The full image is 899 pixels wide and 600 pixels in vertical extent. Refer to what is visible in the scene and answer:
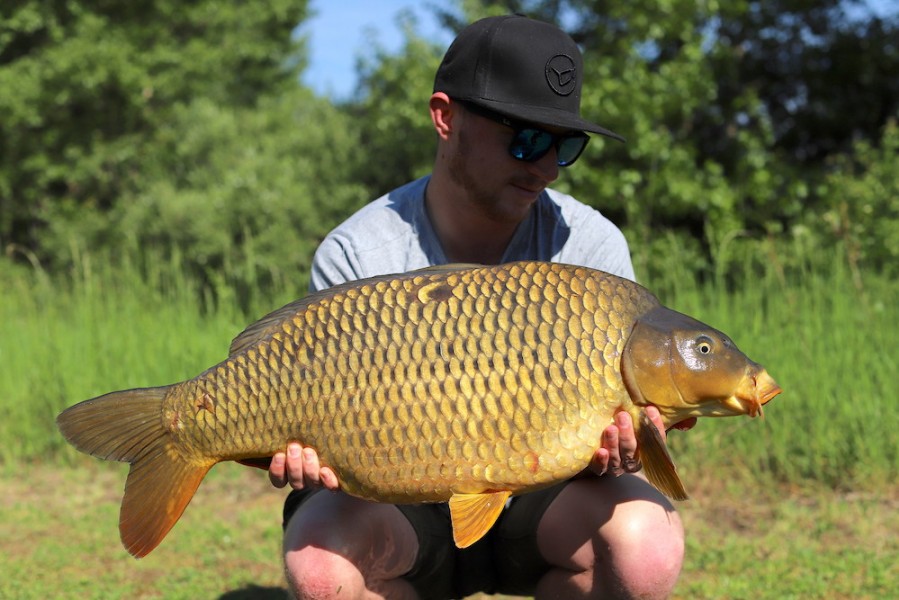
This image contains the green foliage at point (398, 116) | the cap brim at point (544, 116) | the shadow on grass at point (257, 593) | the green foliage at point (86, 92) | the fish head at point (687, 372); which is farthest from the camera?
the green foliage at point (86, 92)

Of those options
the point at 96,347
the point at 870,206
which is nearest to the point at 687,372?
the point at 96,347

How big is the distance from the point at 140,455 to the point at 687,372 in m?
0.96

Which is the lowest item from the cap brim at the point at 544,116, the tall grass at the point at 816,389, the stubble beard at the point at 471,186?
the tall grass at the point at 816,389

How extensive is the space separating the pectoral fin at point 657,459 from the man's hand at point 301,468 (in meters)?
0.53

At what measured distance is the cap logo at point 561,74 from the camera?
84.7 inches

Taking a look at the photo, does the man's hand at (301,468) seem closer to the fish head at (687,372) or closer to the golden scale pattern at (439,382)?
the golden scale pattern at (439,382)

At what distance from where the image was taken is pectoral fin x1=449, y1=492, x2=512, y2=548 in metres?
1.77

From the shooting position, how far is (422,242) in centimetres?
232

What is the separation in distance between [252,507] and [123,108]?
26.3ft

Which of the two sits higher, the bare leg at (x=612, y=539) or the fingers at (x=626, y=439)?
the fingers at (x=626, y=439)

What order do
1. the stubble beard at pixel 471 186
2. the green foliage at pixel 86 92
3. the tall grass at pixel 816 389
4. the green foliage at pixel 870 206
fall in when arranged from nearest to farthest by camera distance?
1. the stubble beard at pixel 471 186
2. the tall grass at pixel 816 389
3. the green foliage at pixel 870 206
4. the green foliage at pixel 86 92

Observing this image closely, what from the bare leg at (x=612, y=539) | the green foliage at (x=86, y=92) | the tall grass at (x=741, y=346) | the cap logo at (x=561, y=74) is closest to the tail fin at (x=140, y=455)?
the bare leg at (x=612, y=539)

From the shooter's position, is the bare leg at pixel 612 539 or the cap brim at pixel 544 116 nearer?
the bare leg at pixel 612 539

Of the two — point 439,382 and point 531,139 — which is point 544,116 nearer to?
point 531,139
